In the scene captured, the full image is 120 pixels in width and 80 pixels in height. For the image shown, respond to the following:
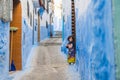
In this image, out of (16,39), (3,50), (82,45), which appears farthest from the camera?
(16,39)

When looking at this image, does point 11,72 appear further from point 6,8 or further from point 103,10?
point 103,10

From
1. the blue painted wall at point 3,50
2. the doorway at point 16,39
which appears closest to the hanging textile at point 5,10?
the blue painted wall at point 3,50

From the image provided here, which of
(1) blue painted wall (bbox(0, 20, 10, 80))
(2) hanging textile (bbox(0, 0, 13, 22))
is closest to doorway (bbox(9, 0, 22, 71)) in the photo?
(1) blue painted wall (bbox(0, 20, 10, 80))

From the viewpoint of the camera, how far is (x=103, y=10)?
12.0 feet

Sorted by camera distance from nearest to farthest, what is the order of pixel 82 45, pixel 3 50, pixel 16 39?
pixel 82 45 < pixel 3 50 < pixel 16 39

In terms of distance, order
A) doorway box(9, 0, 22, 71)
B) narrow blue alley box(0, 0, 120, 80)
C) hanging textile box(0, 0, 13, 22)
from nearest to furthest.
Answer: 1. narrow blue alley box(0, 0, 120, 80)
2. hanging textile box(0, 0, 13, 22)
3. doorway box(9, 0, 22, 71)

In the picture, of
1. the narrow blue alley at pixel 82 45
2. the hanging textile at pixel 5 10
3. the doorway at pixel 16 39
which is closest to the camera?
the narrow blue alley at pixel 82 45

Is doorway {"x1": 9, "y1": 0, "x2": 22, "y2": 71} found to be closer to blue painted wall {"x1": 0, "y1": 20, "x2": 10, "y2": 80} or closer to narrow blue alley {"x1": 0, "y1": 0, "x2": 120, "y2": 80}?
narrow blue alley {"x1": 0, "y1": 0, "x2": 120, "y2": 80}

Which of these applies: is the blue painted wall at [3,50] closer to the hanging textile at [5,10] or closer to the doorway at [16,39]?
the hanging textile at [5,10]

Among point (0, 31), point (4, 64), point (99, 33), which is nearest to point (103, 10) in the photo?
point (99, 33)

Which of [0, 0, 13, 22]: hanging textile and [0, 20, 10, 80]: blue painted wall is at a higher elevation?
[0, 0, 13, 22]: hanging textile

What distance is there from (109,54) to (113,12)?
1.87 feet

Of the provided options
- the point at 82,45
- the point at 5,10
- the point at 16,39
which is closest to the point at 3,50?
the point at 5,10

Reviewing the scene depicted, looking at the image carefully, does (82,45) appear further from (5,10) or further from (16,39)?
(16,39)
